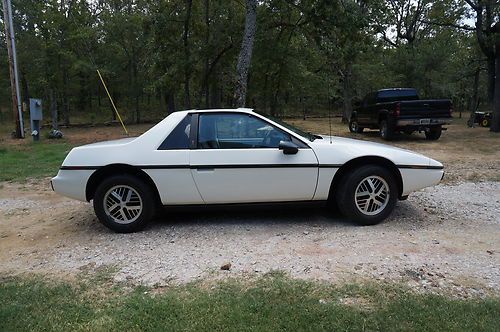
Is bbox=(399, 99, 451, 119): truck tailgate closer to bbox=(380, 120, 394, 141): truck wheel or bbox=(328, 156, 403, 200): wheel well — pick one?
bbox=(380, 120, 394, 141): truck wheel

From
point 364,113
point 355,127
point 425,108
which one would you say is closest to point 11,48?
point 364,113

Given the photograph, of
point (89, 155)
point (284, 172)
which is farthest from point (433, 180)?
point (89, 155)

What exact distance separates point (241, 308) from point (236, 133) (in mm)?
2300

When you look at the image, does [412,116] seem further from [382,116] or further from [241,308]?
[241,308]

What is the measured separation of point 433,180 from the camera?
4.73 metres

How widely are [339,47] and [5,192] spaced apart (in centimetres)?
1119

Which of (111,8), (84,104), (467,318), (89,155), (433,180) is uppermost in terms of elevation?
(111,8)

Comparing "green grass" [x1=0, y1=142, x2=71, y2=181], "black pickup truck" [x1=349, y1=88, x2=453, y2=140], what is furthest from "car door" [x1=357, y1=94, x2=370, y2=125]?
"green grass" [x1=0, y1=142, x2=71, y2=181]

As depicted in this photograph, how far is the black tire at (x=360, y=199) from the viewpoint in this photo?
4594mm

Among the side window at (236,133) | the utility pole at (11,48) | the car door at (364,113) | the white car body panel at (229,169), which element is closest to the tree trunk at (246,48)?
the car door at (364,113)

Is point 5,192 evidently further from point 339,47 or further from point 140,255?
point 339,47

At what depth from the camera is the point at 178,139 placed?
4.64 m

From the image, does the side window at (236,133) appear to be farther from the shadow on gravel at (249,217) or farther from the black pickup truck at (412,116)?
the black pickup truck at (412,116)

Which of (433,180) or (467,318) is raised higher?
(433,180)
